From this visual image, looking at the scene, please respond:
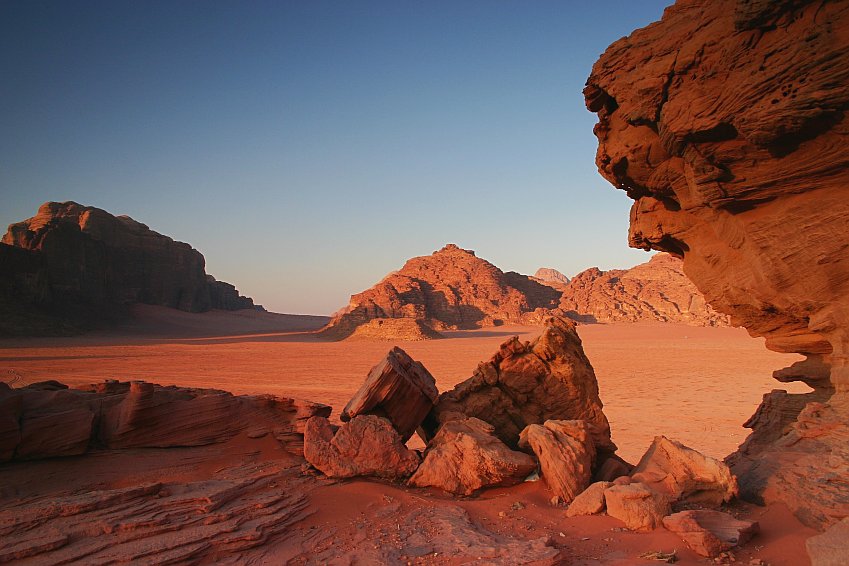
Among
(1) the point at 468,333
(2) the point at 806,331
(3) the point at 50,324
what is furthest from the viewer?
(1) the point at 468,333

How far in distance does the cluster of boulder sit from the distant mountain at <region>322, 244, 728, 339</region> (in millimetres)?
46480

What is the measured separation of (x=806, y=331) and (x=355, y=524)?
657 cm

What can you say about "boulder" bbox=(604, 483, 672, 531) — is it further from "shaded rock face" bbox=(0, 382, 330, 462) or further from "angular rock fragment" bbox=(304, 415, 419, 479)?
"shaded rock face" bbox=(0, 382, 330, 462)

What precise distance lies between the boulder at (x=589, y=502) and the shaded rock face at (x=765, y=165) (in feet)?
6.11

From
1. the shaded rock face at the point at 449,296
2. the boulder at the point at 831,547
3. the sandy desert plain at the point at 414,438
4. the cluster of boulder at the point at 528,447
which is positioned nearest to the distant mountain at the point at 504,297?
the shaded rock face at the point at 449,296

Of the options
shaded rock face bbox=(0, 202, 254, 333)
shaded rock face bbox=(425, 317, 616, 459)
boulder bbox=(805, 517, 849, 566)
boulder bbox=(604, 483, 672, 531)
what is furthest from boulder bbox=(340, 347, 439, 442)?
shaded rock face bbox=(0, 202, 254, 333)

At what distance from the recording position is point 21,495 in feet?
15.6

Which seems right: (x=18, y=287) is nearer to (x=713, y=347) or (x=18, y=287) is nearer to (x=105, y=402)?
(x=105, y=402)

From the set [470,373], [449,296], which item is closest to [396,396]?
[470,373]

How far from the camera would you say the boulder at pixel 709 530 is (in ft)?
13.7

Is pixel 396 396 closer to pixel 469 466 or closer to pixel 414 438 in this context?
pixel 469 466

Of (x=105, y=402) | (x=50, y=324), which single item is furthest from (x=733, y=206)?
(x=50, y=324)

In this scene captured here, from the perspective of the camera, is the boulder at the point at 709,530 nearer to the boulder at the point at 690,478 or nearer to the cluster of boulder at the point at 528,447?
the cluster of boulder at the point at 528,447

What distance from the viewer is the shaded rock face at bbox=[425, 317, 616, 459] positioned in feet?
24.8
